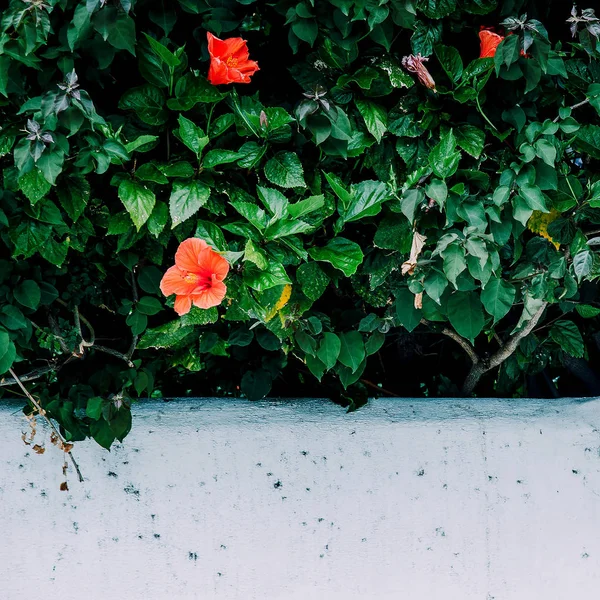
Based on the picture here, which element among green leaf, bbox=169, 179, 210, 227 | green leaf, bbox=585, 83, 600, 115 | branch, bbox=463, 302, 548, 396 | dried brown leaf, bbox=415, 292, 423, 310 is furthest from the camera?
branch, bbox=463, 302, 548, 396

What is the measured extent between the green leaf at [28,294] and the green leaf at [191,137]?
1.91 ft

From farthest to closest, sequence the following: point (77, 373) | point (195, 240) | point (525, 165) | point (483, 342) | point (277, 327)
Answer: point (483, 342) → point (77, 373) → point (277, 327) → point (525, 165) → point (195, 240)

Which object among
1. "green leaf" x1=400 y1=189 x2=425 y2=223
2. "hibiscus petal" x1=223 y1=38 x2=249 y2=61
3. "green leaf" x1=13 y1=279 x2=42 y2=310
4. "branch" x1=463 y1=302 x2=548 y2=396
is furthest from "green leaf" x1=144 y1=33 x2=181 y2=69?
"branch" x1=463 y1=302 x2=548 y2=396

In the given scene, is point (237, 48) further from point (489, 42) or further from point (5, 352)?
point (5, 352)

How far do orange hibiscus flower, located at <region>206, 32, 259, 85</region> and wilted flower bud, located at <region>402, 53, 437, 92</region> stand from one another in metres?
0.35

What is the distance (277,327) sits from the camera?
→ 6.36 feet

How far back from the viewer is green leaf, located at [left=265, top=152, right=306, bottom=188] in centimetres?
176

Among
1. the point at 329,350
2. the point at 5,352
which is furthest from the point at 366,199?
the point at 5,352

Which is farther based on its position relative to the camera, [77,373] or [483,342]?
[483,342]

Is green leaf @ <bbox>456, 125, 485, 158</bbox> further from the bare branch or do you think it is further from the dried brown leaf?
the bare branch

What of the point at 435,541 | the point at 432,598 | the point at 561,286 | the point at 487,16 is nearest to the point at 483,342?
the point at 561,286

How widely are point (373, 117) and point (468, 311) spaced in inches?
21.8

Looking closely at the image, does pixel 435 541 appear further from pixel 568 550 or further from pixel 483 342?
pixel 483 342

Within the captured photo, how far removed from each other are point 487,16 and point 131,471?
1541mm
